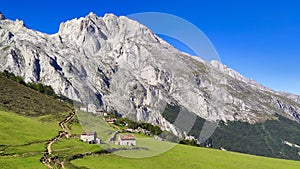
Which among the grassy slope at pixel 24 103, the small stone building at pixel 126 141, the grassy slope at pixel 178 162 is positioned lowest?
the grassy slope at pixel 178 162

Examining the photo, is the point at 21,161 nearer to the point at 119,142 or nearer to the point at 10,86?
the point at 119,142

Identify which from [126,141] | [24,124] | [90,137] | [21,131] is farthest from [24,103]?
[126,141]

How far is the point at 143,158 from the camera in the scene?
205ft

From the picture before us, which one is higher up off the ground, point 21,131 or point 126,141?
point 21,131

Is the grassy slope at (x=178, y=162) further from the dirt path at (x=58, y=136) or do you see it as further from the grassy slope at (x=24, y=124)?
the grassy slope at (x=24, y=124)

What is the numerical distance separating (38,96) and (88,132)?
164 feet

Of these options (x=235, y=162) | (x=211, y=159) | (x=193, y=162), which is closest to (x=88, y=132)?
(x=193, y=162)

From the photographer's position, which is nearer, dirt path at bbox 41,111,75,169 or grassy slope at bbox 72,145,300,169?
dirt path at bbox 41,111,75,169

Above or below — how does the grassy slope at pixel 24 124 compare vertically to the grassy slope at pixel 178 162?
above

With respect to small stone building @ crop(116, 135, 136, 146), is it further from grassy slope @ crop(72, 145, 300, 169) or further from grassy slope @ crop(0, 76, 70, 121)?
grassy slope @ crop(0, 76, 70, 121)

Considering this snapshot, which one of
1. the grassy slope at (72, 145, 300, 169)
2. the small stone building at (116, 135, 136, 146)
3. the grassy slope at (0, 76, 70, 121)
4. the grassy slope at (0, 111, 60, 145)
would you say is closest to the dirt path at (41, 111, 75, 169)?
the grassy slope at (0, 111, 60, 145)

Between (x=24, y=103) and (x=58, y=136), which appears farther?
(x=24, y=103)

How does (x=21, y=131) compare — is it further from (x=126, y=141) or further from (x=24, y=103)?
(x=24, y=103)

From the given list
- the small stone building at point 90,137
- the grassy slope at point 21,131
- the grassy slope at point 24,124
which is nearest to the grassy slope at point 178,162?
the grassy slope at point 24,124
